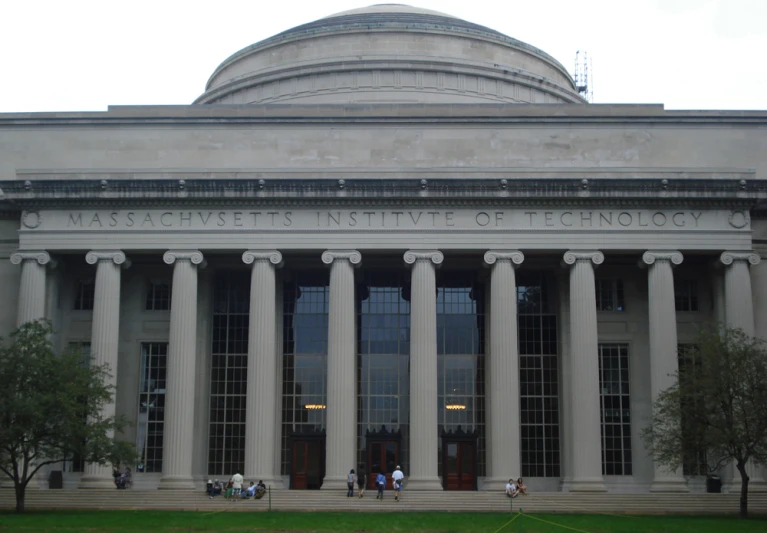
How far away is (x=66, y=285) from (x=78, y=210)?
4.91 m

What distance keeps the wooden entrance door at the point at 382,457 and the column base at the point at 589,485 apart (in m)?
9.45

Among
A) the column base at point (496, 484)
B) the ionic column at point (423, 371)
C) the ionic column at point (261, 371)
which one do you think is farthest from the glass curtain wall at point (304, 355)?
the column base at point (496, 484)

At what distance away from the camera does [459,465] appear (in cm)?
5644

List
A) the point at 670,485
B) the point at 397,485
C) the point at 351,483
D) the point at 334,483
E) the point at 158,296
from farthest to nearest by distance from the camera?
the point at 158,296
the point at 334,483
the point at 670,485
the point at 351,483
the point at 397,485

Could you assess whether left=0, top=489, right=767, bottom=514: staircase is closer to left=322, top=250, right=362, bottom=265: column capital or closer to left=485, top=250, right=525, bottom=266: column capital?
left=322, top=250, right=362, bottom=265: column capital

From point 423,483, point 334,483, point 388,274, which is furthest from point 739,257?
point 334,483

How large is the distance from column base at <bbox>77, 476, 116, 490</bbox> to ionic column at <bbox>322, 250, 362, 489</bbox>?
1013 centimetres

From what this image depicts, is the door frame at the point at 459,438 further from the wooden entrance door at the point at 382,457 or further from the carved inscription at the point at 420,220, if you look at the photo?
the carved inscription at the point at 420,220

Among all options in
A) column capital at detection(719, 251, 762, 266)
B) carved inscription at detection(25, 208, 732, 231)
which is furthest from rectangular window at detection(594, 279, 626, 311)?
column capital at detection(719, 251, 762, 266)

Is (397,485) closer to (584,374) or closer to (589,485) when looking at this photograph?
(589,485)

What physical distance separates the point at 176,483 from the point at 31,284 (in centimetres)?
1241

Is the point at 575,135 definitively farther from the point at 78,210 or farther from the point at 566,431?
the point at 78,210

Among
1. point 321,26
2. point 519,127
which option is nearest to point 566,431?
point 519,127

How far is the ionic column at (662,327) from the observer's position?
171 ft
